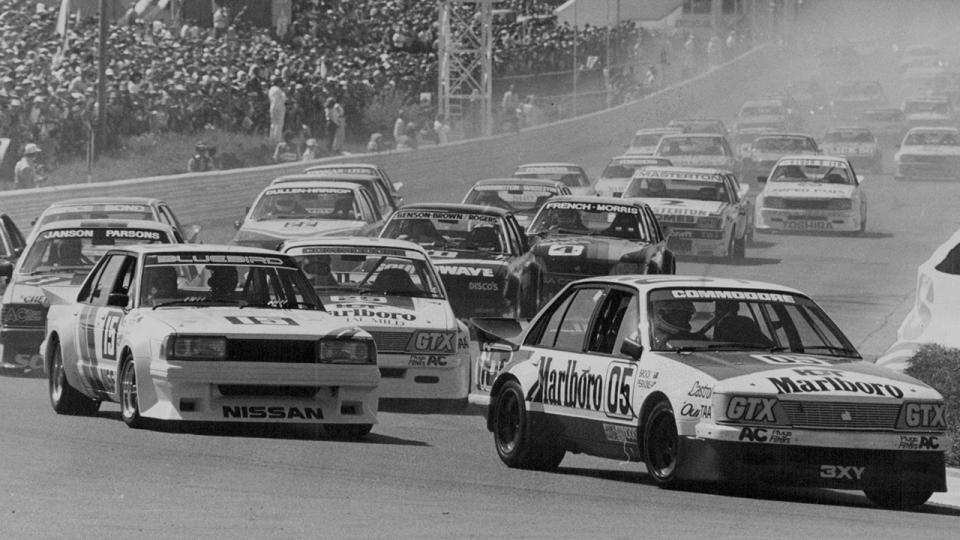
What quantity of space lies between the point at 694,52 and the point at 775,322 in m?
69.0

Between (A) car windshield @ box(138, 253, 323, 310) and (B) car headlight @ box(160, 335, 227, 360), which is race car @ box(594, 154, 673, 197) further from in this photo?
(B) car headlight @ box(160, 335, 227, 360)

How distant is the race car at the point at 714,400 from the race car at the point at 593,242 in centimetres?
1019

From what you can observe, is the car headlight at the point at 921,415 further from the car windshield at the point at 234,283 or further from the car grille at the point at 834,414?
the car windshield at the point at 234,283

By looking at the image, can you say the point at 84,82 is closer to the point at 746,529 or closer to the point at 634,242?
the point at 634,242

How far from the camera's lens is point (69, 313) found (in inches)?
554

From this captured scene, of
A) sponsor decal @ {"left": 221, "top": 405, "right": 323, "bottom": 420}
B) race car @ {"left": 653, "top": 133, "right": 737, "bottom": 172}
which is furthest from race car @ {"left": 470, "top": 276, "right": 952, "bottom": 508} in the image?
race car @ {"left": 653, "top": 133, "right": 737, "bottom": 172}

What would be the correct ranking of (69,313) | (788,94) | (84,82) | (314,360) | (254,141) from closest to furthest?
(314,360), (69,313), (84,82), (254,141), (788,94)

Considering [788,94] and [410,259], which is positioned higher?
[410,259]

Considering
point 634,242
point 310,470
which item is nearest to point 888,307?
point 634,242

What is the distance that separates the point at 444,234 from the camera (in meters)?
21.3

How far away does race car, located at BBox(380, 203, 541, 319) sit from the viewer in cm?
1962

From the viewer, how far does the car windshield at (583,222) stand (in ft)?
76.7

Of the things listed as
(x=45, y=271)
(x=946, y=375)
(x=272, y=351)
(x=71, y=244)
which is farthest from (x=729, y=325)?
(x=71, y=244)

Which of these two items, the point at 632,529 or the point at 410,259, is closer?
the point at 632,529
